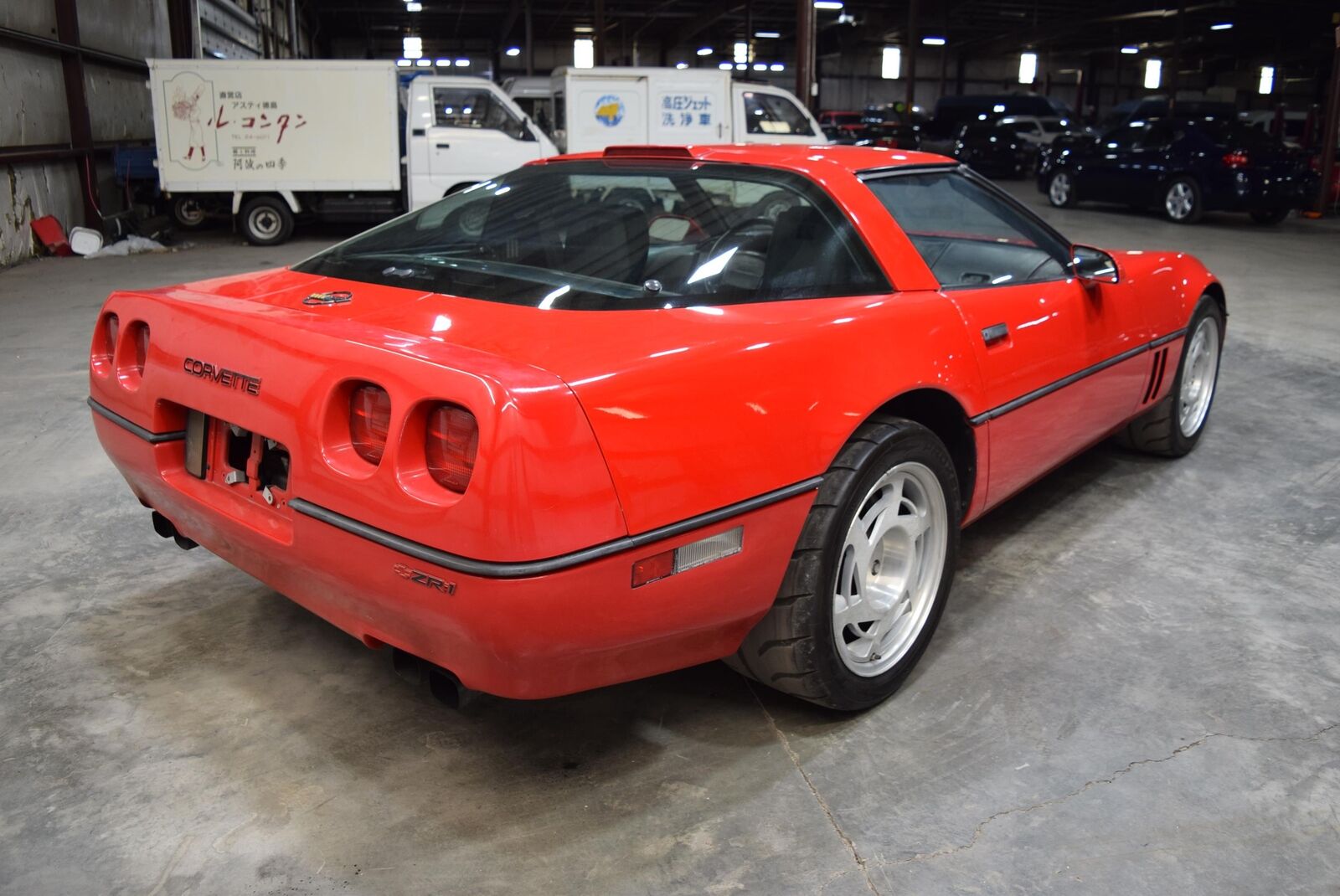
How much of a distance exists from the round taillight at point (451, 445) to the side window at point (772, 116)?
36.8 feet

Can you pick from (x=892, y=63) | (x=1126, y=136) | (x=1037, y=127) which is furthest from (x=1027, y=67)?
(x=1126, y=136)

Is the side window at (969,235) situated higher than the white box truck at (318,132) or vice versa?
the white box truck at (318,132)

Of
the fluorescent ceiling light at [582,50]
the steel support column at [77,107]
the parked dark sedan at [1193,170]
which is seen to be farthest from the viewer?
the fluorescent ceiling light at [582,50]

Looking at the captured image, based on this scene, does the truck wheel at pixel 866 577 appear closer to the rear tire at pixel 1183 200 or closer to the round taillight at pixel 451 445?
the round taillight at pixel 451 445

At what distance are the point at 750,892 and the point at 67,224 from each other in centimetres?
1183

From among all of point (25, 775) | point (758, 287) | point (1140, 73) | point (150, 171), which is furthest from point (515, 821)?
point (1140, 73)

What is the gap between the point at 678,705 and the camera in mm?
2305

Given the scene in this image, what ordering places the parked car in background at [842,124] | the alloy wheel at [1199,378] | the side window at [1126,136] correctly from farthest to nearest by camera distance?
the parked car in background at [842,124] < the side window at [1126,136] < the alloy wheel at [1199,378]

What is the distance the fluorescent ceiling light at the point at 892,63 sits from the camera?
39781 mm

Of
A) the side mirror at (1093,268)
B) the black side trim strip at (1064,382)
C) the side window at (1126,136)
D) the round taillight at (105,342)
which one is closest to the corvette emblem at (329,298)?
the round taillight at (105,342)

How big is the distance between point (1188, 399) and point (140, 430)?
3689 millimetres

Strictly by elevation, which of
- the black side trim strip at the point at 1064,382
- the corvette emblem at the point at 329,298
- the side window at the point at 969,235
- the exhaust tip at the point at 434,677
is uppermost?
the side window at the point at 969,235

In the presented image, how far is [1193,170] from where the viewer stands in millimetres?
12672

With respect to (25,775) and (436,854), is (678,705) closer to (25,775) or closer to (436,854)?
(436,854)
